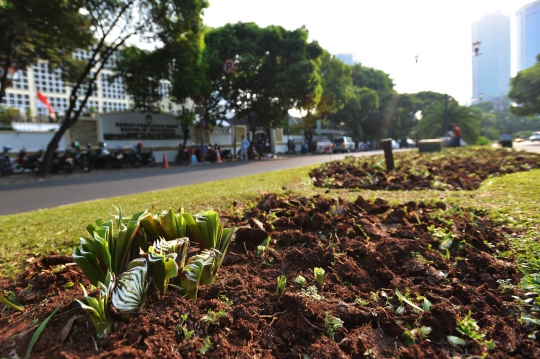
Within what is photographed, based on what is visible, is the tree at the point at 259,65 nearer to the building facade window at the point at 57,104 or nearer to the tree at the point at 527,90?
the tree at the point at 527,90

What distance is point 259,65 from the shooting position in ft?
77.9

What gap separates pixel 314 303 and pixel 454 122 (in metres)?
36.3

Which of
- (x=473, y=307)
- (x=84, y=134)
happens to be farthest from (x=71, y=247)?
(x=84, y=134)

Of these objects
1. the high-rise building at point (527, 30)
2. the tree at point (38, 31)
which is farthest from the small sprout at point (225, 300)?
the tree at point (38, 31)

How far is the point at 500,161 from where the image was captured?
9.03 m

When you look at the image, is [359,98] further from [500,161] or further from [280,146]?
[500,161]

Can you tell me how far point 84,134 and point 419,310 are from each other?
21.2 meters

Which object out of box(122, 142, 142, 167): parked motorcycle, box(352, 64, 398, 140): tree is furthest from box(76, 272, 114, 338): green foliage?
box(352, 64, 398, 140): tree

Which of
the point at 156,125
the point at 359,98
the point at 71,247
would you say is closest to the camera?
the point at 71,247

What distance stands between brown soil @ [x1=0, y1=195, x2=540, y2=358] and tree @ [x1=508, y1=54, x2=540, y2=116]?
1468 inches

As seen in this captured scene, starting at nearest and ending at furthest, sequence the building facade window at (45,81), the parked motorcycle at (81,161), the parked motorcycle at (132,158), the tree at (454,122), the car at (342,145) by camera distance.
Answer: the parked motorcycle at (81,161) < the parked motorcycle at (132,158) < the tree at (454,122) < the car at (342,145) < the building facade window at (45,81)

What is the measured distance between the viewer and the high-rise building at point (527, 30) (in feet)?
24.8

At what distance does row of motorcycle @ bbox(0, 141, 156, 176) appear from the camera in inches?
589

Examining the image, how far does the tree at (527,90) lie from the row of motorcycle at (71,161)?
110ft
